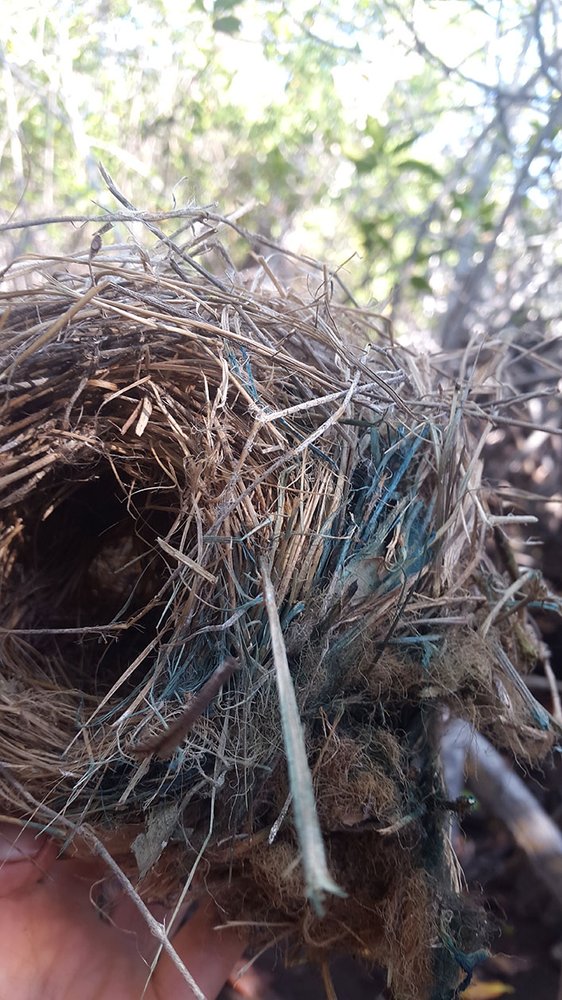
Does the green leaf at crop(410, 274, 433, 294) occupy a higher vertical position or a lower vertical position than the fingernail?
higher

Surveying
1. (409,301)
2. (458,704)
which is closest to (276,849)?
(458,704)

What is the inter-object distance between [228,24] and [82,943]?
159 centimetres

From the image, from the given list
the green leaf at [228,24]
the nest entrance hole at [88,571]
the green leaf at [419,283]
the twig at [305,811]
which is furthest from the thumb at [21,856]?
the green leaf at [228,24]

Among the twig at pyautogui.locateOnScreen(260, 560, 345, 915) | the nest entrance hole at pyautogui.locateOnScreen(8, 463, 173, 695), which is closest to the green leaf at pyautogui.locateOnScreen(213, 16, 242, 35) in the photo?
the nest entrance hole at pyautogui.locateOnScreen(8, 463, 173, 695)

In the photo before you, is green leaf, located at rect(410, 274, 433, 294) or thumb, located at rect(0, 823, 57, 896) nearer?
thumb, located at rect(0, 823, 57, 896)

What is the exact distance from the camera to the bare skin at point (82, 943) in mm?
761

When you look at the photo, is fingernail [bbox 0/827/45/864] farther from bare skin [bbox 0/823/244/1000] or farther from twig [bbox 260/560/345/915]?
twig [bbox 260/560/345/915]

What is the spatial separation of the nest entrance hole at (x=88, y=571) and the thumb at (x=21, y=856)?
0.18 m

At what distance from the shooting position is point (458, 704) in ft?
2.22

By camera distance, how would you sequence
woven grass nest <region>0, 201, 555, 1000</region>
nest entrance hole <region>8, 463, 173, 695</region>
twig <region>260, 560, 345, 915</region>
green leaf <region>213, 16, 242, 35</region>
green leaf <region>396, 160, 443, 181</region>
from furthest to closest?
green leaf <region>396, 160, 443, 181</region> < green leaf <region>213, 16, 242, 35</region> < nest entrance hole <region>8, 463, 173, 695</region> < woven grass nest <region>0, 201, 555, 1000</region> < twig <region>260, 560, 345, 915</region>

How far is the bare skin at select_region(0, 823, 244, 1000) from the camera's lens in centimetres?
76

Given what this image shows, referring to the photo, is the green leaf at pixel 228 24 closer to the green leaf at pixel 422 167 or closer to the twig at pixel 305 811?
the green leaf at pixel 422 167

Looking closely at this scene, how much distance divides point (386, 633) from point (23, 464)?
1.46 feet

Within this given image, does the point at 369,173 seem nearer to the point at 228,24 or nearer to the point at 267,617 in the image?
the point at 228,24
